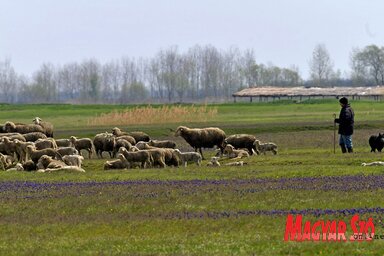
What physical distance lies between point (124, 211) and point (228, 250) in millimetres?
6371

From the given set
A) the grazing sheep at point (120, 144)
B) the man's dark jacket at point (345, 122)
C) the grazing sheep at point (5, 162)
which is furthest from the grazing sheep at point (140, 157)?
the man's dark jacket at point (345, 122)

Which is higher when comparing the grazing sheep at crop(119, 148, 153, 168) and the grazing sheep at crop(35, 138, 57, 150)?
the grazing sheep at crop(35, 138, 57, 150)

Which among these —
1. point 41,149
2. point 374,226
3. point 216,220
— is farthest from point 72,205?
point 41,149

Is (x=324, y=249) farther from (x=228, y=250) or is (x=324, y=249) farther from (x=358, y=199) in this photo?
(x=358, y=199)

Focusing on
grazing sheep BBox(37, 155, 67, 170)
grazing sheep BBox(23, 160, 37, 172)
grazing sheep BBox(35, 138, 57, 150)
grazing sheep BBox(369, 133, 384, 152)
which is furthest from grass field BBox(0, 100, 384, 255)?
grazing sheep BBox(35, 138, 57, 150)

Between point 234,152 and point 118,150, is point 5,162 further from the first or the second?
point 234,152

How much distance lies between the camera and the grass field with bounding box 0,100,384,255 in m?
16.4

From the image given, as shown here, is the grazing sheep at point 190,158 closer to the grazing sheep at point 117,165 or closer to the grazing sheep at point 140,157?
the grazing sheep at point 140,157

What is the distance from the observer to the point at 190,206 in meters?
21.8

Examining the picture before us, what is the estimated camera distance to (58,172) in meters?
32.0

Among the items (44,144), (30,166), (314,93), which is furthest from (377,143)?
(314,93)

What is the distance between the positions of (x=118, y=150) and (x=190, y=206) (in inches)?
750

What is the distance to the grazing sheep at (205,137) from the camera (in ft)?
140

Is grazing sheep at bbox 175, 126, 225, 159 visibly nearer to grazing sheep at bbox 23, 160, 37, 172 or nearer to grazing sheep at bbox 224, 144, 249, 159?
grazing sheep at bbox 224, 144, 249, 159
